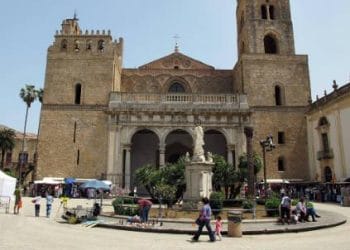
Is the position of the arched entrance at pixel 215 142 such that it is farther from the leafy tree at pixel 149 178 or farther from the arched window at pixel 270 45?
the leafy tree at pixel 149 178

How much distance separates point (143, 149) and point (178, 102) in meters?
6.61

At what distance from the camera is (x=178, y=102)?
28.0 m

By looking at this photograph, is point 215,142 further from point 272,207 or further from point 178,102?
point 272,207

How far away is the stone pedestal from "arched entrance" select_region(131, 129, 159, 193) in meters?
15.9

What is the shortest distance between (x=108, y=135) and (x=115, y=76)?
632 cm

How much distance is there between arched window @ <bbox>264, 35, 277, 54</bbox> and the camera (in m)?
32.7

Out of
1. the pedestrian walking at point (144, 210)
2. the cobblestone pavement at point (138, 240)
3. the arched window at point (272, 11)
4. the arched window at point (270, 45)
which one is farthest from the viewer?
the arched window at point (272, 11)


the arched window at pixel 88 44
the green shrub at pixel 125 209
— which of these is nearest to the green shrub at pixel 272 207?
the green shrub at pixel 125 209

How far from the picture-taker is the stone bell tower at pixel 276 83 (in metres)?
28.3

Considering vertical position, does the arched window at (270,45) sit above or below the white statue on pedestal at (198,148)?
above

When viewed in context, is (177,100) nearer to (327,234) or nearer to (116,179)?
(116,179)

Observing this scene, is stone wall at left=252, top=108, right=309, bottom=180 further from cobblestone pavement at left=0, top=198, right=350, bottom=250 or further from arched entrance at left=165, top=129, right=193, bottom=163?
cobblestone pavement at left=0, top=198, right=350, bottom=250

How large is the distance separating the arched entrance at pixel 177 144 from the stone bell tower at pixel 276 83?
21.7 ft

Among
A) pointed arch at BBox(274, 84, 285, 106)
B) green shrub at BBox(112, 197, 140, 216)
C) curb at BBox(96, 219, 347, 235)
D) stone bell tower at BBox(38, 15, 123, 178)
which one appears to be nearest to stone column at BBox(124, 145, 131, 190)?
stone bell tower at BBox(38, 15, 123, 178)
